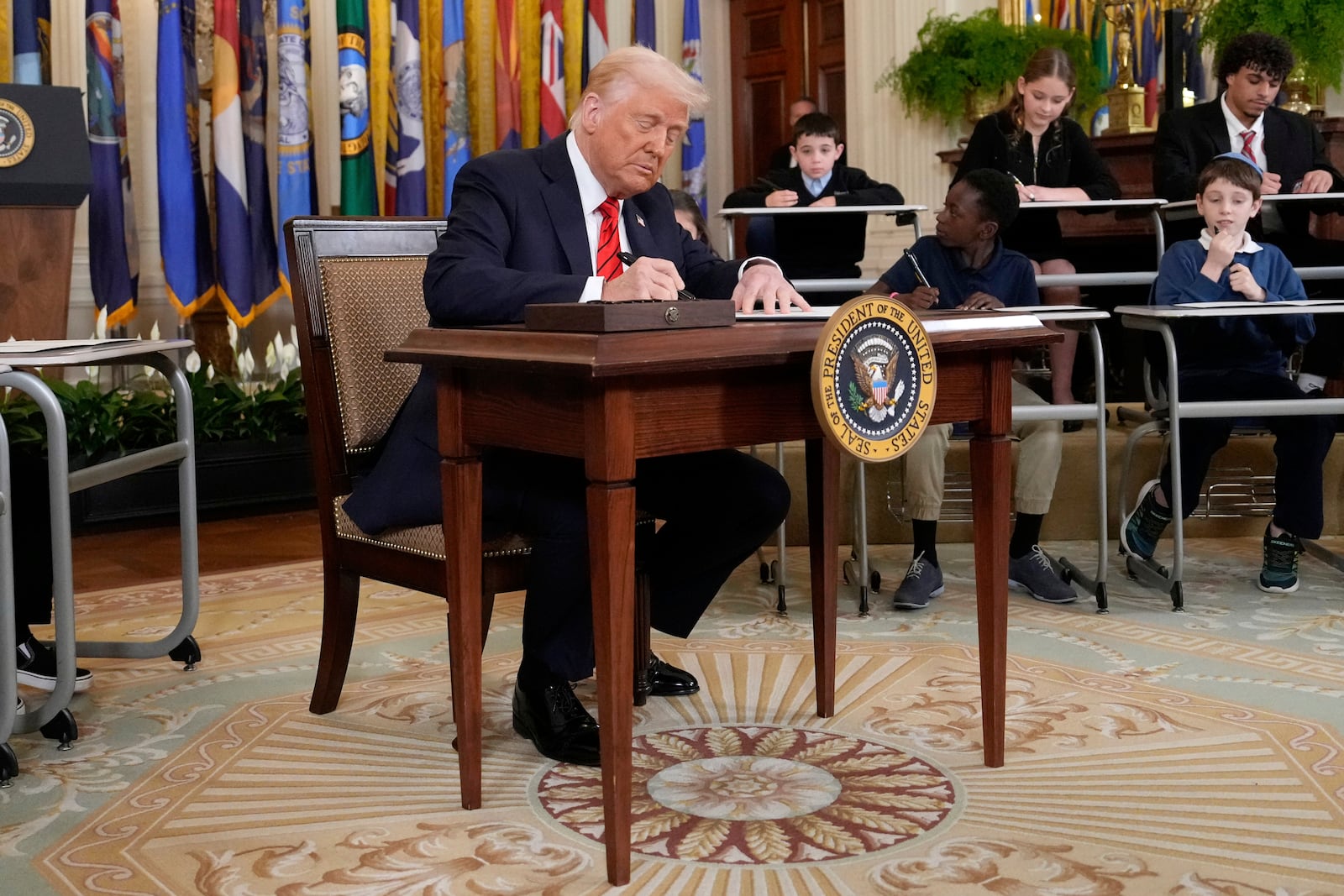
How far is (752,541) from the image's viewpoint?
2.12 meters

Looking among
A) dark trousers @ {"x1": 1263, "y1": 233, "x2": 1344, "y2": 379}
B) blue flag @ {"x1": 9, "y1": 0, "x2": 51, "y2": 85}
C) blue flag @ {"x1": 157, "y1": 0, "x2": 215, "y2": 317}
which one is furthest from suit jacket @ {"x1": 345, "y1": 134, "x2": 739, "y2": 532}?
blue flag @ {"x1": 9, "y1": 0, "x2": 51, "y2": 85}

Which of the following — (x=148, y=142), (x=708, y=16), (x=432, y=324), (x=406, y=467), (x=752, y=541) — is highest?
(x=708, y=16)

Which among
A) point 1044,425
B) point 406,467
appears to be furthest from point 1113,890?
point 1044,425

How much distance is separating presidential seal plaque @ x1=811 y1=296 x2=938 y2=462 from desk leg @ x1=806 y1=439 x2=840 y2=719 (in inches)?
20.3

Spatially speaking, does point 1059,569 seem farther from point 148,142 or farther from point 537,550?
point 148,142

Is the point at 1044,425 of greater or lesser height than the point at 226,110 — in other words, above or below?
below

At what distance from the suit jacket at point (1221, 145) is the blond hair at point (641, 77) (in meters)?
2.58

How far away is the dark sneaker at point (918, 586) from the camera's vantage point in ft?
9.88

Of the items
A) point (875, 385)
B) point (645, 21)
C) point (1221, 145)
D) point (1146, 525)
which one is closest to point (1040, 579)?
point (1146, 525)

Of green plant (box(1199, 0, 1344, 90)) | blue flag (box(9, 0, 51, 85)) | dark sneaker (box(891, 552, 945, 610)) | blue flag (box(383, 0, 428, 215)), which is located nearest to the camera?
dark sneaker (box(891, 552, 945, 610))

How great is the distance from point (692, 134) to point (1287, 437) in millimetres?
3625

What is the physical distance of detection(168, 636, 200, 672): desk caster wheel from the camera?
8.59 ft

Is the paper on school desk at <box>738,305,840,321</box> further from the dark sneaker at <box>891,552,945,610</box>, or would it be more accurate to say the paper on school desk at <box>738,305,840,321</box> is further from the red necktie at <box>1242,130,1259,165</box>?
the red necktie at <box>1242,130,1259,165</box>

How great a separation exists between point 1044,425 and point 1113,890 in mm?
1717
